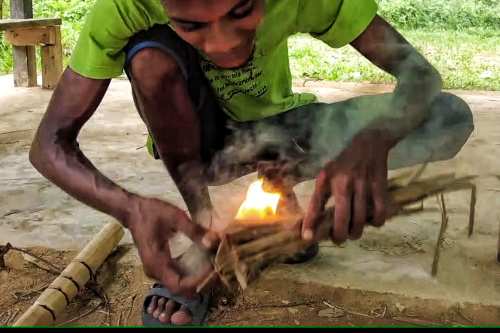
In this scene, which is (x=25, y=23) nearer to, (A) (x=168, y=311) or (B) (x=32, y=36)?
(B) (x=32, y=36)

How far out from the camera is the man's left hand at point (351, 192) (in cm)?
89

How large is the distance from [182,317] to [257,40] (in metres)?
0.53

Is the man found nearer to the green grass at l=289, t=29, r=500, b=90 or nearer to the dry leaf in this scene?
the dry leaf

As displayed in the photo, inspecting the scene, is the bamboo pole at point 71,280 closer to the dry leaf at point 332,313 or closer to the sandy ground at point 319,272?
the sandy ground at point 319,272

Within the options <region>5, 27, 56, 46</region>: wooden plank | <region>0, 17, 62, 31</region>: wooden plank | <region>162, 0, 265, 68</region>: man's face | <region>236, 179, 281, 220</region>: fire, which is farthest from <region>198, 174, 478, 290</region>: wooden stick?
<region>5, 27, 56, 46</region>: wooden plank

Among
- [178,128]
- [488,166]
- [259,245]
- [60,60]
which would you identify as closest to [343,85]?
[488,166]

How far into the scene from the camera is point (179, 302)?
1179 millimetres

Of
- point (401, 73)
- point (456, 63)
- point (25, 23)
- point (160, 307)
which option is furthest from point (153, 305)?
point (25, 23)

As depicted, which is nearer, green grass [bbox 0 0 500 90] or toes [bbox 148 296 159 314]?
toes [bbox 148 296 159 314]

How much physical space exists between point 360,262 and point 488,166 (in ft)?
2.77

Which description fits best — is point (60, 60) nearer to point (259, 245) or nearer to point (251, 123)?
point (251, 123)

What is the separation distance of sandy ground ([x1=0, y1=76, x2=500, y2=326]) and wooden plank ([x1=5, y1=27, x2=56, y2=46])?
1.89 m

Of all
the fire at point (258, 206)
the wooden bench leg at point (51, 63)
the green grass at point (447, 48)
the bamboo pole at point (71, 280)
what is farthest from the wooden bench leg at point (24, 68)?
the fire at point (258, 206)

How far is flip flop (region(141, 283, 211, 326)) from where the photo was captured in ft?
3.82
